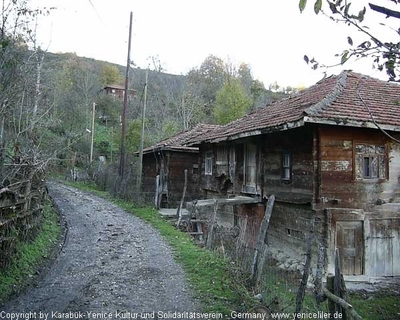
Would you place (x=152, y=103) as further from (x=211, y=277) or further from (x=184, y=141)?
(x=211, y=277)

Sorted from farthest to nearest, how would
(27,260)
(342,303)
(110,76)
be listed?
(110,76)
(27,260)
(342,303)

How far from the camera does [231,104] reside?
34.0 metres

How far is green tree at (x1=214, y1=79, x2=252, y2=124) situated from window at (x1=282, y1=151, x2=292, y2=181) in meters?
22.0

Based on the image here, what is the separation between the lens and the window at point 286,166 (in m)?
11.4

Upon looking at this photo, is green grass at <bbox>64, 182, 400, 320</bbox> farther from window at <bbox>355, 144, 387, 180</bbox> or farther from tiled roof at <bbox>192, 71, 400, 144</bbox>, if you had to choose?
tiled roof at <bbox>192, 71, 400, 144</bbox>

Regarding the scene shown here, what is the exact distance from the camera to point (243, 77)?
4716 cm

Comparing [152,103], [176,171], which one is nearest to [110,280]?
[176,171]

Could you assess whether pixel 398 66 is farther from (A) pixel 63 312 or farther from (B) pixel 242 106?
(B) pixel 242 106

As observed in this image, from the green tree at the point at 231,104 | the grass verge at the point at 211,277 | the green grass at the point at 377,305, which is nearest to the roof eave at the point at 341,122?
the grass verge at the point at 211,277

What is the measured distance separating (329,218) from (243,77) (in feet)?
129

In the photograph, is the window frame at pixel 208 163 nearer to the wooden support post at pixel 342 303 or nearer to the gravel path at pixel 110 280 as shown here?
the gravel path at pixel 110 280

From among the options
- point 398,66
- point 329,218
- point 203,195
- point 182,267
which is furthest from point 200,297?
point 203,195

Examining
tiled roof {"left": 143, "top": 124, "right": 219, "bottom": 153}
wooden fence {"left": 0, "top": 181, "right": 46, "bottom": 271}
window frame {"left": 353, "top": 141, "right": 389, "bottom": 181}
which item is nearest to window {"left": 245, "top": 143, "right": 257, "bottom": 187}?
window frame {"left": 353, "top": 141, "right": 389, "bottom": 181}

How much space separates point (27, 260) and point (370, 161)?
30.7ft
